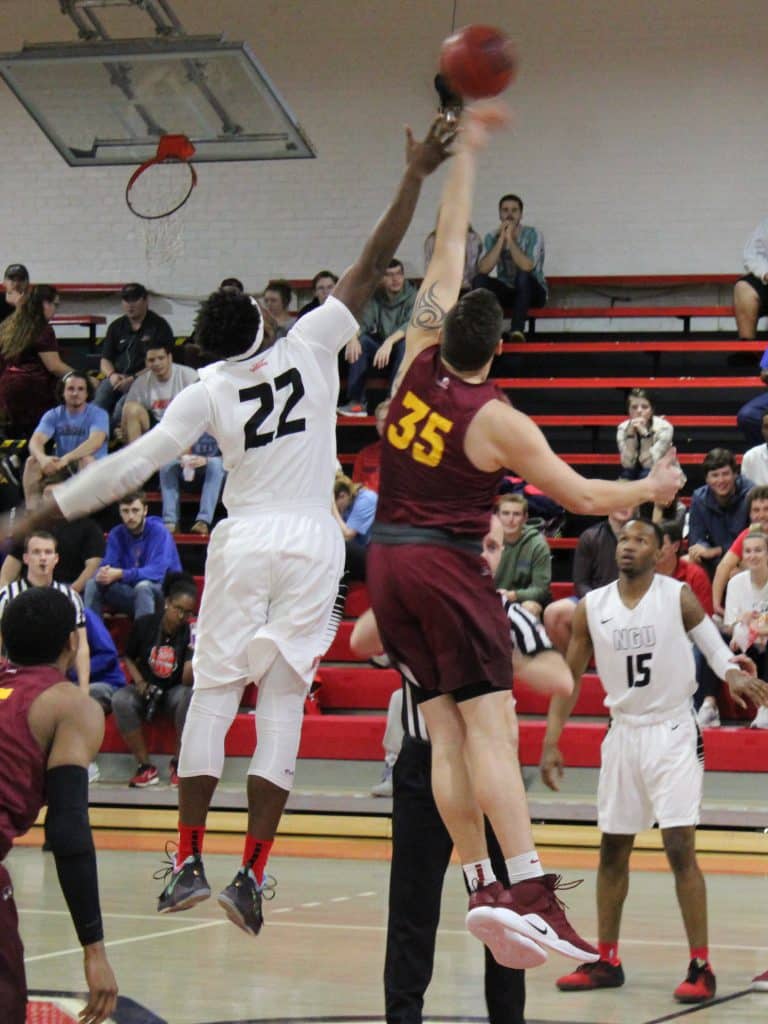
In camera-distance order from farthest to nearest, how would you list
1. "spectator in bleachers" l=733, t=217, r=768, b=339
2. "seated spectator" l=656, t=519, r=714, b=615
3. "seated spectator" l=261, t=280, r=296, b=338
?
"spectator in bleachers" l=733, t=217, r=768, b=339, "seated spectator" l=261, t=280, r=296, b=338, "seated spectator" l=656, t=519, r=714, b=615

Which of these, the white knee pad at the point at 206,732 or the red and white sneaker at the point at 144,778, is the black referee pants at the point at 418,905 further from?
the red and white sneaker at the point at 144,778

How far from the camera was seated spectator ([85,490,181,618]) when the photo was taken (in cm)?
1212

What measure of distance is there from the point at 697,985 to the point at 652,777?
2.94 ft

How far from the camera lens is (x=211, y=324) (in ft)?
17.3

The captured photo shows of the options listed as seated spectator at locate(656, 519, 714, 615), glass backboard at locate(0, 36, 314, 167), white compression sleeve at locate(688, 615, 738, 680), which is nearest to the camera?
white compression sleeve at locate(688, 615, 738, 680)

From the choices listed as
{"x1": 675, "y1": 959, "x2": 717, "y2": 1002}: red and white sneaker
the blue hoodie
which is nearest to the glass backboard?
the blue hoodie

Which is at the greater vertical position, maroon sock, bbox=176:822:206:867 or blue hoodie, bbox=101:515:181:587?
blue hoodie, bbox=101:515:181:587

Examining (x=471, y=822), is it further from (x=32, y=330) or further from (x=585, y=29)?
(x=585, y=29)

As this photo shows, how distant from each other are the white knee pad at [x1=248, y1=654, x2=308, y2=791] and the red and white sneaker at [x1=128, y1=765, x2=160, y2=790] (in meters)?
6.20

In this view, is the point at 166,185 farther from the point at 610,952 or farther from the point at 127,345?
the point at 610,952

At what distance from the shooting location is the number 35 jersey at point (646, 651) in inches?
284

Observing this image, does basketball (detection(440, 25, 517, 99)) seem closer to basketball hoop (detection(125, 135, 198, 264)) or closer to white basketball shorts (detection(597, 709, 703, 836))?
white basketball shorts (detection(597, 709, 703, 836))

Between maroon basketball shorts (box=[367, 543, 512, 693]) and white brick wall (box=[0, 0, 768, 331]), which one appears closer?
maroon basketball shorts (box=[367, 543, 512, 693])

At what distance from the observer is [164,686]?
37.6 feet
